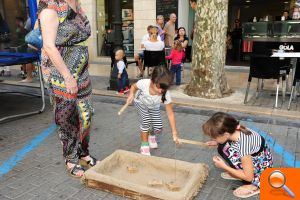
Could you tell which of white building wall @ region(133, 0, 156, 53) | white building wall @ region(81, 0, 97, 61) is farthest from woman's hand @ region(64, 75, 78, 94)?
white building wall @ region(81, 0, 97, 61)

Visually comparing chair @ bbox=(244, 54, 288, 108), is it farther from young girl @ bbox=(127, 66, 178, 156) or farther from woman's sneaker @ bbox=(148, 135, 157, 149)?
young girl @ bbox=(127, 66, 178, 156)

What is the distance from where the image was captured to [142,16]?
11.9m

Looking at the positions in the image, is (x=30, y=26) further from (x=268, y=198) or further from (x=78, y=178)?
(x=268, y=198)

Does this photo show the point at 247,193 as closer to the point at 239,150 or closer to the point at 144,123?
the point at 239,150

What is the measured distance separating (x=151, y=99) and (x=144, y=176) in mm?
847

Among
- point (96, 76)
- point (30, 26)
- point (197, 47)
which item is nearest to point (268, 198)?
point (197, 47)

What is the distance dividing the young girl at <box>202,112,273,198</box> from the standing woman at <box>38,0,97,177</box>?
46.6 inches

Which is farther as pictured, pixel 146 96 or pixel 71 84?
pixel 146 96

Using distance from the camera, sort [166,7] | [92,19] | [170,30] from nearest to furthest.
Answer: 1. [170,30]
2. [166,7]
3. [92,19]

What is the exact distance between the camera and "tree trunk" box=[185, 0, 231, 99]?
20.9 feet

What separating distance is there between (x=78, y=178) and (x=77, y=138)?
1.32 feet

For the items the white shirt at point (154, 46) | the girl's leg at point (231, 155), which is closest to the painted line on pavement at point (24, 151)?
the girl's leg at point (231, 155)

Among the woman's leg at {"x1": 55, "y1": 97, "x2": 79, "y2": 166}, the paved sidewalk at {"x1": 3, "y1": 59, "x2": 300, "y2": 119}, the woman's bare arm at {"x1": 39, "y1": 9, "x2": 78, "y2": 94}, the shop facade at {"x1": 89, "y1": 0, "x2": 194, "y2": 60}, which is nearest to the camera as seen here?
the woman's bare arm at {"x1": 39, "y1": 9, "x2": 78, "y2": 94}

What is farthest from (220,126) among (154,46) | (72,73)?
(154,46)
